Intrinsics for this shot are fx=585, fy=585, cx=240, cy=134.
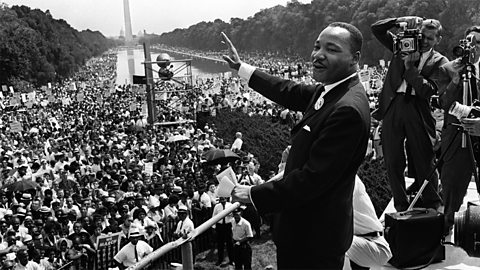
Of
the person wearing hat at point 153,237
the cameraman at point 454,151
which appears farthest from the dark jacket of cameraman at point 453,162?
the person wearing hat at point 153,237

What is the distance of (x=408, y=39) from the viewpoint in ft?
13.9

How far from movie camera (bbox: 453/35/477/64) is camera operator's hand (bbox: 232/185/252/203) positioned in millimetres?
2326

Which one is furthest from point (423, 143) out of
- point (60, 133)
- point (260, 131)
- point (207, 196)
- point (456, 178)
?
point (60, 133)

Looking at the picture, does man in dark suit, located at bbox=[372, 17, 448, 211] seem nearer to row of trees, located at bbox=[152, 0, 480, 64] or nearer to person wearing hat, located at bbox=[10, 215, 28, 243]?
person wearing hat, located at bbox=[10, 215, 28, 243]

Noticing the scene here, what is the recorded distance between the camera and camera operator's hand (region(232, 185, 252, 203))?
267 centimetres

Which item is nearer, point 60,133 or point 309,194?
point 309,194

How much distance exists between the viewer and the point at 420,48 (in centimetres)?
436

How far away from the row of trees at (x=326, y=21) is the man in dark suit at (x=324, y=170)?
38.9m

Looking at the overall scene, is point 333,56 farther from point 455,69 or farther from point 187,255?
point 455,69

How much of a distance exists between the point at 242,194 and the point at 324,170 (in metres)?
0.40

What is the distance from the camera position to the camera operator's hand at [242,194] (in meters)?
2.67

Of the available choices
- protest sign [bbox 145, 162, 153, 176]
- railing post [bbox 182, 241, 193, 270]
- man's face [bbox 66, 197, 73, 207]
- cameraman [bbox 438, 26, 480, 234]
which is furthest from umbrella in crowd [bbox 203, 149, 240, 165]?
railing post [bbox 182, 241, 193, 270]

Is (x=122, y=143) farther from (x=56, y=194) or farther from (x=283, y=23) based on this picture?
(x=283, y=23)

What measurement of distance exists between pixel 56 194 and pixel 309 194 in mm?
11118
